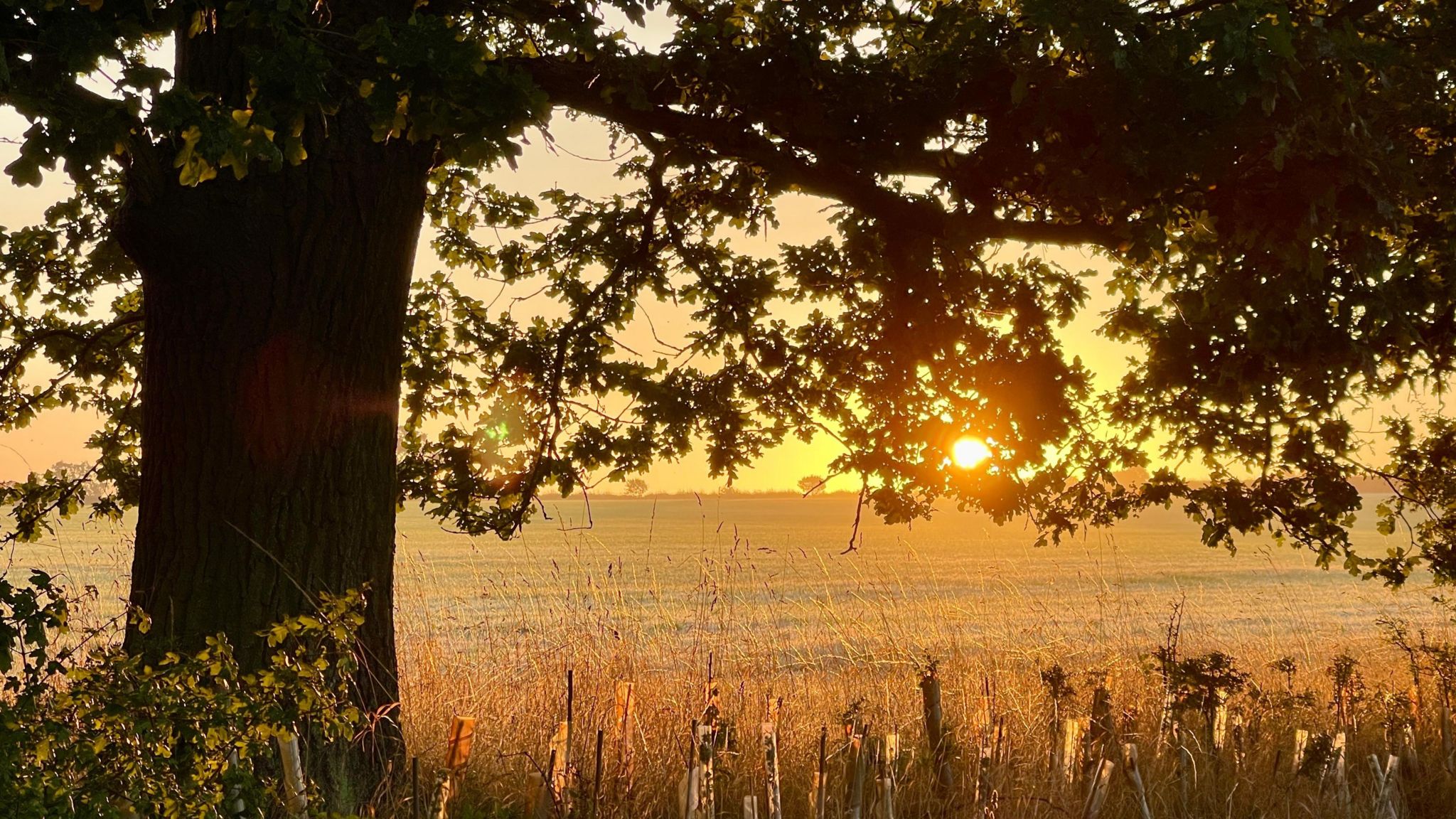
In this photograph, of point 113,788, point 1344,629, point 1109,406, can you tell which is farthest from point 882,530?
point 113,788

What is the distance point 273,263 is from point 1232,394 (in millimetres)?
5162

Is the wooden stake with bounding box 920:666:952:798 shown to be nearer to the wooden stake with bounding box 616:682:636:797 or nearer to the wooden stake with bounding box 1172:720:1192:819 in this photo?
the wooden stake with bounding box 1172:720:1192:819

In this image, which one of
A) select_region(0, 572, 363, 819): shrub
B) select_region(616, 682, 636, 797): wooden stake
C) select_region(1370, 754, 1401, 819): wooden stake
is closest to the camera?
select_region(0, 572, 363, 819): shrub

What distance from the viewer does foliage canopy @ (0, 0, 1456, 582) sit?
169 inches

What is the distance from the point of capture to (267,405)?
5609 mm

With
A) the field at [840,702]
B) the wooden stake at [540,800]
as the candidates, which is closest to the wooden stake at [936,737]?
the field at [840,702]

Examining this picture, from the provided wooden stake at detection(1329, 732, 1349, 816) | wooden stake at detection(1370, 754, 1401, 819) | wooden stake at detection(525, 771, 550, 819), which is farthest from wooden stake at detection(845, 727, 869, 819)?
wooden stake at detection(1329, 732, 1349, 816)

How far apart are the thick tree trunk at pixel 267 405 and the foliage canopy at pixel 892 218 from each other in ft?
1.16

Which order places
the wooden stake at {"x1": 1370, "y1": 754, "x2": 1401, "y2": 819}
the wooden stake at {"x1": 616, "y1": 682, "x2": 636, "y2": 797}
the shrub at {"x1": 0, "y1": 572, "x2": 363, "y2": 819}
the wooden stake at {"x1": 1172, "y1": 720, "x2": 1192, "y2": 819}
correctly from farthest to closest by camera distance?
1. the wooden stake at {"x1": 1172, "y1": 720, "x2": 1192, "y2": 819}
2. the wooden stake at {"x1": 1370, "y1": 754, "x2": 1401, "y2": 819}
3. the wooden stake at {"x1": 616, "y1": 682, "x2": 636, "y2": 797}
4. the shrub at {"x1": 0, "y1": 572, "x2": 363, "y2": 819}

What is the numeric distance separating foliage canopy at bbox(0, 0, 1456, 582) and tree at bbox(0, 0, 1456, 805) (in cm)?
2

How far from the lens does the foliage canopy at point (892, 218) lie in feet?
14.0

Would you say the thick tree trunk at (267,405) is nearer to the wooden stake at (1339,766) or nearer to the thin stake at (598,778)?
the thin stake at (598,778)

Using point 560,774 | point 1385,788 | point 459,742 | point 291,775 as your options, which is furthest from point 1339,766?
point 291,775

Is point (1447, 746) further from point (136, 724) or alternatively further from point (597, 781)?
point (136, 724)
